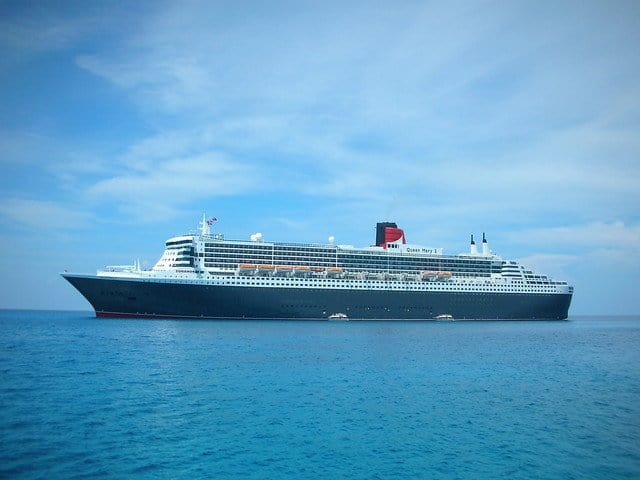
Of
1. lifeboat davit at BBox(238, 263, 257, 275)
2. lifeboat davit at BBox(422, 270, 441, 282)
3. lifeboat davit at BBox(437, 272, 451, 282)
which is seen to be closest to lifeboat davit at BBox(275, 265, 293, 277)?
lifeboat davit at BBox(238, 263, 257, 275)

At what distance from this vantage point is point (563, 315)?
9312 centimetres

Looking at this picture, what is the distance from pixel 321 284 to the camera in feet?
237

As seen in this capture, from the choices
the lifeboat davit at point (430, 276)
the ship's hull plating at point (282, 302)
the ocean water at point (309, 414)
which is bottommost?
the ocean water at point (309, 414)

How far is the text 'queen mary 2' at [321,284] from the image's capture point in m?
63.4

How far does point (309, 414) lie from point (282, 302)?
48029 millimetres

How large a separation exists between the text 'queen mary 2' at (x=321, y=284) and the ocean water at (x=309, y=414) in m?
25.0

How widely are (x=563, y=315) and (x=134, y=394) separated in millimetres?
87150

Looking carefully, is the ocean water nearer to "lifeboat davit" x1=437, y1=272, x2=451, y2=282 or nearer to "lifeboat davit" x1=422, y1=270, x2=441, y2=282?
"lifeboat davit" x1=422, y1=270, x2=441, y2=282

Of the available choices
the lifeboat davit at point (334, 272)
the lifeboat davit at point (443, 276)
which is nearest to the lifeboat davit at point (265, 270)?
the lifeboat davit at point (334, 272)

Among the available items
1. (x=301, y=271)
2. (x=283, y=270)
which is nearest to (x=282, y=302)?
(x=283, y=270)

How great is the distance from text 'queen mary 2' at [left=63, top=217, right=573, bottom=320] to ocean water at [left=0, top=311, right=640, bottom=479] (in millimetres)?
25042

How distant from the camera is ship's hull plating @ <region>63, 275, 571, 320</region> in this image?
205 ft

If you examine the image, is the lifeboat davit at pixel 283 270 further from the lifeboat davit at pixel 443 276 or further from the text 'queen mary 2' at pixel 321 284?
the lifeboat davit at pixel 443 276

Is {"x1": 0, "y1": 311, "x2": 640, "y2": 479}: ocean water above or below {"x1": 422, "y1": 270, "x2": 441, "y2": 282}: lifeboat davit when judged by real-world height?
below
